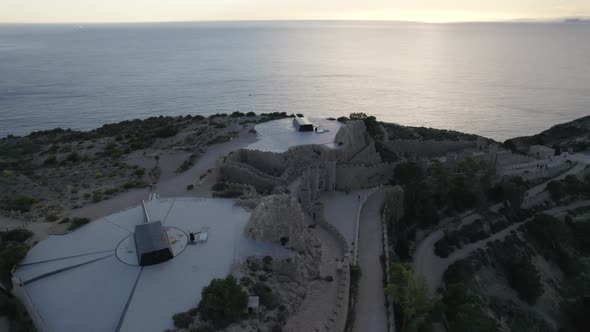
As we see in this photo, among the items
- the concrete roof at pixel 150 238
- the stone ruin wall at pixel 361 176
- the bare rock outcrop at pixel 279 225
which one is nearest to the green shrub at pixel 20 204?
the concrete roof at pixel 150 238

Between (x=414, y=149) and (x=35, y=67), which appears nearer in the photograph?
(x=414, y=149)

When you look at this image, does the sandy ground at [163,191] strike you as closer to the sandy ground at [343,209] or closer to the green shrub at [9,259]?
the green shrub at [9,259]

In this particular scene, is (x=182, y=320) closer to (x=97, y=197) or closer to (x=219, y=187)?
(x=219, y=187)

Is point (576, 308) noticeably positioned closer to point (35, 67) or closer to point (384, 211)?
point (384, 211)

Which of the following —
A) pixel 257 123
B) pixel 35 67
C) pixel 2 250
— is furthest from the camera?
pixel 35 67

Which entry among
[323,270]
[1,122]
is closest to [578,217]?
[323,270]

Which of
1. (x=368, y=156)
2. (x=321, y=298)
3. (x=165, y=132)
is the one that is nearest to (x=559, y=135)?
(x=368, y=156)
